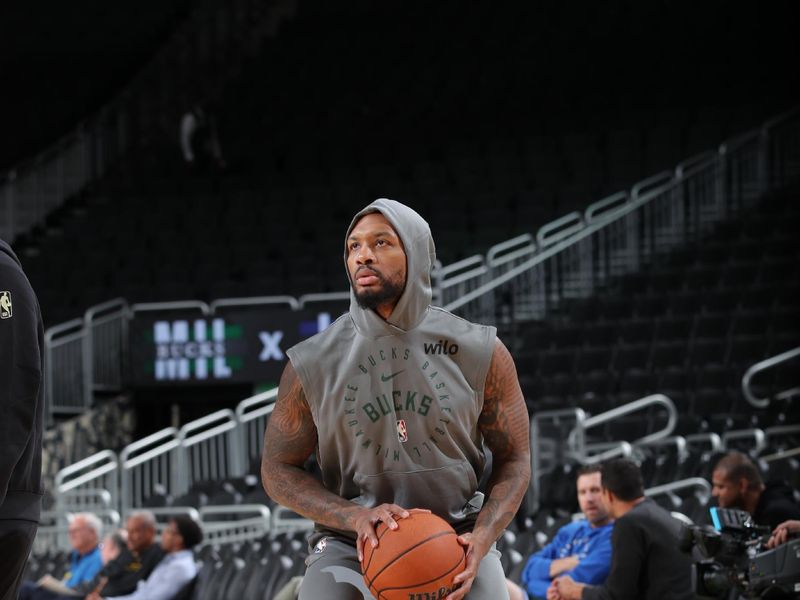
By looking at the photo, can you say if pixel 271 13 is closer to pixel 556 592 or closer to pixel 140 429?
pixel 140 429

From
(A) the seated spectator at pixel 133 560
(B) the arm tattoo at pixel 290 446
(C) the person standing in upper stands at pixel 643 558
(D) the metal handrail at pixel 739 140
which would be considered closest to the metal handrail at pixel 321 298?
(D) the metal handrail at pixel 739 140

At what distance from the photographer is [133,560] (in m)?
9.83

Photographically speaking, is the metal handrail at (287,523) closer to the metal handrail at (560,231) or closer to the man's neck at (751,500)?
the metal handrail at (560,231)

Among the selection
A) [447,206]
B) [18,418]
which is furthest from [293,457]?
[447,206]

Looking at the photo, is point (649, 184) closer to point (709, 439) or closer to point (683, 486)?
point (709, 439)

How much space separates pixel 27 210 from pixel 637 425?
11841 mm

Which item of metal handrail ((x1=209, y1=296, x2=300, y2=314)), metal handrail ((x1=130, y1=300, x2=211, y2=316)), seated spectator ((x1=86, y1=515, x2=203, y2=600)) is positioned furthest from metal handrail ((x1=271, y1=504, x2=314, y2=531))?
metal handrail ((x1=130, y1=300, x2=211, y2=316))

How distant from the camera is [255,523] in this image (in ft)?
40.5

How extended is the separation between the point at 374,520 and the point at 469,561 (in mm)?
246

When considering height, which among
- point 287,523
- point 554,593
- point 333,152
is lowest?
point 287,523

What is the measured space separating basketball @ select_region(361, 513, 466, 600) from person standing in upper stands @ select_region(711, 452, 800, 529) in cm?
399

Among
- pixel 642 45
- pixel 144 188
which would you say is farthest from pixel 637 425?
pixel 144 188

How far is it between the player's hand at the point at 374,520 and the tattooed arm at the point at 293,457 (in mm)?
172

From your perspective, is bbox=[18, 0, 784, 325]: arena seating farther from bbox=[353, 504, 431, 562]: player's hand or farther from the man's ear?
bbox=[353, 504, 431, 562]: player's hand
